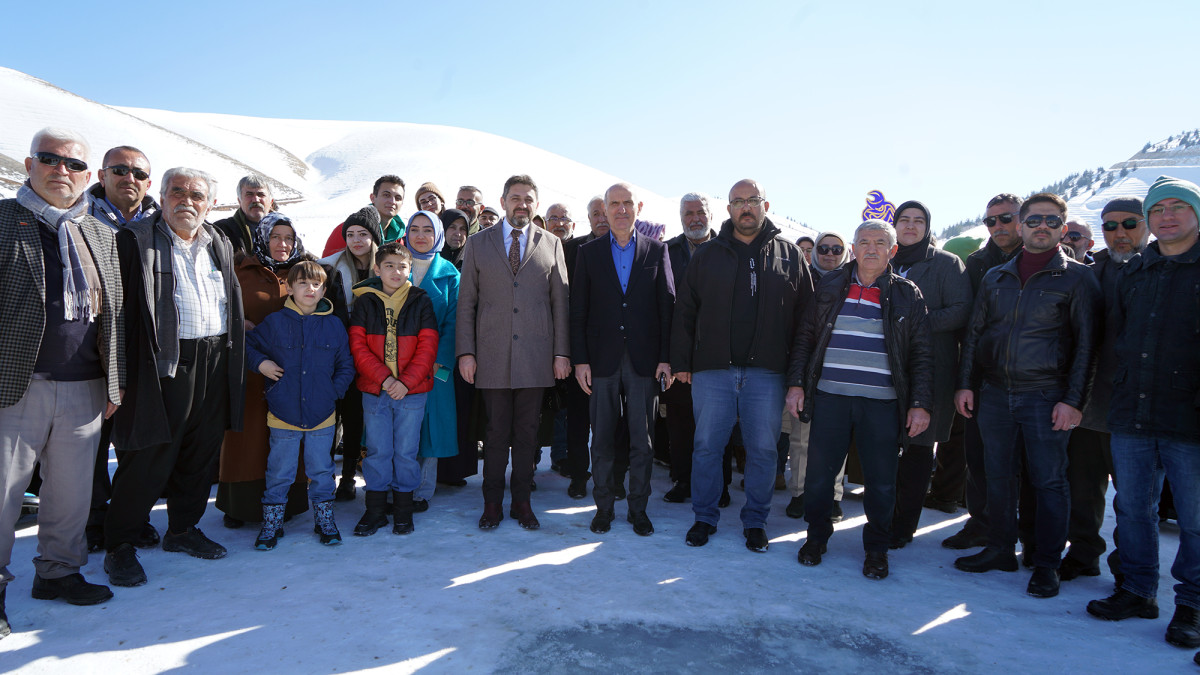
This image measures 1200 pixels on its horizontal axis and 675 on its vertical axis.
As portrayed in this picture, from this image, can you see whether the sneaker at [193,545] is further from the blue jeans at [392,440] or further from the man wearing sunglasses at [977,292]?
the man wearing sunglasses at [977,292]

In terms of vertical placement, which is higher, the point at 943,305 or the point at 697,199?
the point at 697,199

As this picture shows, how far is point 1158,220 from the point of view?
3.18 metres

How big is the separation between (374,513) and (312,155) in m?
67.7

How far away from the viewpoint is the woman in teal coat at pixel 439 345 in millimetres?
4547

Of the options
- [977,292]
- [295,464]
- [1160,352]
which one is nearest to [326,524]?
[295,464]

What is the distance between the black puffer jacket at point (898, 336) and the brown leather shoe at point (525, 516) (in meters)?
1.86

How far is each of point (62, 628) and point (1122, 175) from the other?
107609 mm

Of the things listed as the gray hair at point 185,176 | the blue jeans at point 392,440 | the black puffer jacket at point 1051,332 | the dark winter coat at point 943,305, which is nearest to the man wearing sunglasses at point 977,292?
the dark winter coat at point 943,305

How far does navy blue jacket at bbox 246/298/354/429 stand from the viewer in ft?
13.0

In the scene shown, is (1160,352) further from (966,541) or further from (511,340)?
(511,340)

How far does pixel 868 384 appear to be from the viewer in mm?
3805

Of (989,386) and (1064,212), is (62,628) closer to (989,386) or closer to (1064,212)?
(989,386)

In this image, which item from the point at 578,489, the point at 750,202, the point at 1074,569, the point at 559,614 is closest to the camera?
the point at 559,614

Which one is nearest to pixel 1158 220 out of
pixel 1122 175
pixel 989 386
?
pixel 989 386
